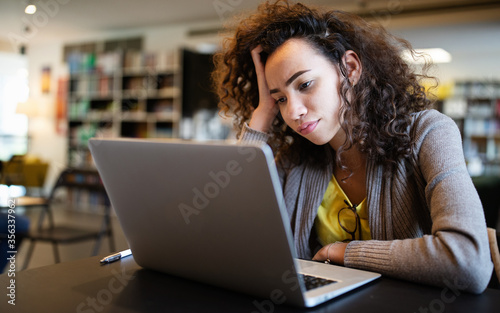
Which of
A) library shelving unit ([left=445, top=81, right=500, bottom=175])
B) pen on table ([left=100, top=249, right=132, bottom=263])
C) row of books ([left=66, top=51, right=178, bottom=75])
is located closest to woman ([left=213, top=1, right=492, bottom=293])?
pen on table ([left=100, top=249, right=132, bottom=263])

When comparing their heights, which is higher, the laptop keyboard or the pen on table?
the laptop keyboard

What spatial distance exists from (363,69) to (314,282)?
0.68 metres

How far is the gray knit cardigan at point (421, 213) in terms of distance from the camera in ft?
2.65

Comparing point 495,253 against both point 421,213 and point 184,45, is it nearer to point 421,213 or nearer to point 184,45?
point 421,213

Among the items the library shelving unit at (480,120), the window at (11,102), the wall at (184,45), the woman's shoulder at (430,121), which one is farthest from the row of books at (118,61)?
the woman's shoulder at (430,121)

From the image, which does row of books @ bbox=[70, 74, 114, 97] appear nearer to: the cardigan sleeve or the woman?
the woman

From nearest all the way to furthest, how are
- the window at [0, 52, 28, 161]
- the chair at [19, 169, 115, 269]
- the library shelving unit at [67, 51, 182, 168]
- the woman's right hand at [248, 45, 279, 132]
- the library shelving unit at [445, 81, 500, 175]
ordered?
the woman's right hand at [248, 45, 279, 132] < the chair at [19, 169, 115, 269] < the library shelving unit at [67, 51, 182, 168] < the library shelving unit at [445, 81, 500, 175] < the window at [0, 52, 28, 161]

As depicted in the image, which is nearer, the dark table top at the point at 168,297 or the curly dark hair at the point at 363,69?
the dark table top at the point at 168,297

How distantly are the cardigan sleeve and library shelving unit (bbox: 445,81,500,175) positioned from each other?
8.20m

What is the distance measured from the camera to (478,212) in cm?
87

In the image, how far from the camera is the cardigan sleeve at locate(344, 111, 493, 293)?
80 cm

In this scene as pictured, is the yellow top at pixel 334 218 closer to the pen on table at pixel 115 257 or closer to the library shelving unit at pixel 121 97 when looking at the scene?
the pen on table at pixel 115 257

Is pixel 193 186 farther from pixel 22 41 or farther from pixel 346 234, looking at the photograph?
pixel 22 41

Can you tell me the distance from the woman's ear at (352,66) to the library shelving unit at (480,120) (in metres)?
7.99
